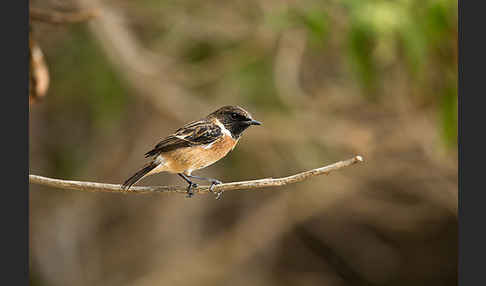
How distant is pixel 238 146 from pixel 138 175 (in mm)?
2389

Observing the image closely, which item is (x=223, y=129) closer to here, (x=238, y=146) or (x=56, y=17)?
(x=56, y=17)

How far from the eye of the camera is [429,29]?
2477mm

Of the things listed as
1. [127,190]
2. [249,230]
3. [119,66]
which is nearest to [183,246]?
[249,230]

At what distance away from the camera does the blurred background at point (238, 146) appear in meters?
3.29

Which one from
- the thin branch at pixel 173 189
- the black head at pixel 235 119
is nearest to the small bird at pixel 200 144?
the black head at pixel 235 119

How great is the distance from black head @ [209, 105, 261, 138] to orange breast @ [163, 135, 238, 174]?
34 mm

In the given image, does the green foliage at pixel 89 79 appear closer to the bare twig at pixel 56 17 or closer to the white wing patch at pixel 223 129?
the bare twig at pixel 56 17

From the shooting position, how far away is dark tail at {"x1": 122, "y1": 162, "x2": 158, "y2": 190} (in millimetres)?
1201

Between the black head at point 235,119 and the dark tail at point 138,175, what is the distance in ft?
0.69

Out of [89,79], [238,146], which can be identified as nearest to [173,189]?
[238,146]

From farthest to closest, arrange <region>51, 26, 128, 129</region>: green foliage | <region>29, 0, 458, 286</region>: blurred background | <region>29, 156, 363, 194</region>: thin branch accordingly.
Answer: <region>51, 26, 128, 129</region>: green foliage, <region>29, 0, 458, 286</region>: blurred background, <region>29, 156, 363, 194</region>: thin branch

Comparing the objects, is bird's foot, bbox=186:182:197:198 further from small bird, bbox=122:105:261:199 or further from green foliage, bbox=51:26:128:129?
green foliage, bbox=51:26:128:129

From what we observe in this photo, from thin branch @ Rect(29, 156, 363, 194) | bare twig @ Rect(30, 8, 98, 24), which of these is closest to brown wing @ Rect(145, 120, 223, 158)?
thin branch @ Rect(29, 156, 363, 194)

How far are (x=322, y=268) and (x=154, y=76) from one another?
9.13ft
